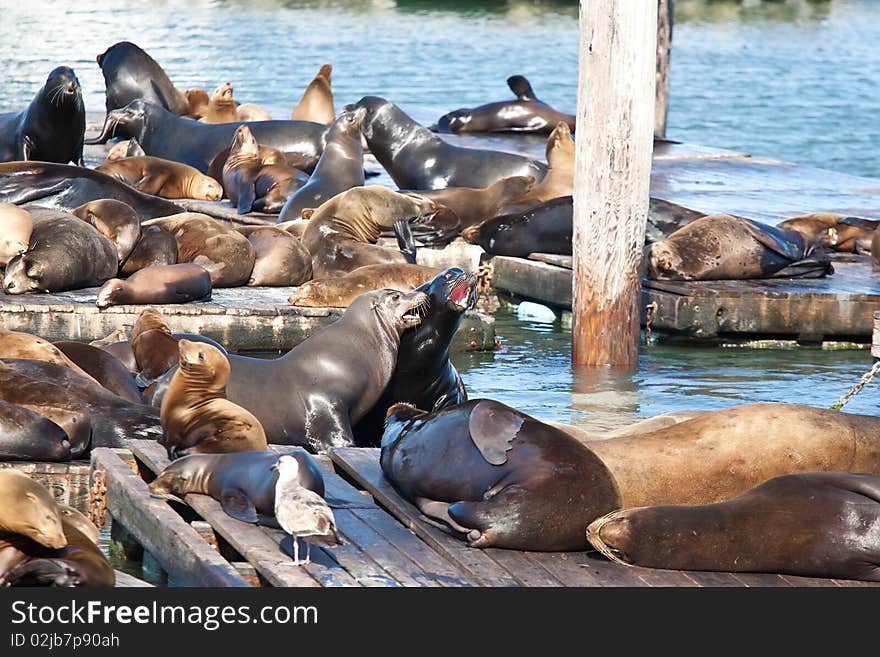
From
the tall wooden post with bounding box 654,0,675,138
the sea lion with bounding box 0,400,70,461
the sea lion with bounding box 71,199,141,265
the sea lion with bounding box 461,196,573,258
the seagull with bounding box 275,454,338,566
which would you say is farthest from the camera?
the tall wooden post with bounding box 654,0,675,138

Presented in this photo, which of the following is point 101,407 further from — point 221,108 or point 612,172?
point 221,108

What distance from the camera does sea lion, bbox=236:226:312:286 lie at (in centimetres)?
862

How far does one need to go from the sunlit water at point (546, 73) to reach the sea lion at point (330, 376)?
115cm

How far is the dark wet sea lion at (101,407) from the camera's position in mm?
5523

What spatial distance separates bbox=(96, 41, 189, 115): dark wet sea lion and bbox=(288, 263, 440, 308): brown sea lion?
6.15 m

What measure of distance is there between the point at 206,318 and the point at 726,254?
294cm

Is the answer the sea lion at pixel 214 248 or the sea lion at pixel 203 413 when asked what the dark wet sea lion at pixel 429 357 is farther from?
the sea lion at pixel 214 248

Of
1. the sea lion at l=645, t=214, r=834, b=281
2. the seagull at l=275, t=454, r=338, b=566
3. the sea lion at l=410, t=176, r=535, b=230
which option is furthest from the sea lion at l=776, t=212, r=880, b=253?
the seagull at l=275, t=454, r=338, b=566

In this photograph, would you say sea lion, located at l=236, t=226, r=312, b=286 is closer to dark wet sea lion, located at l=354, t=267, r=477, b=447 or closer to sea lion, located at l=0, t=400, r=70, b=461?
dark wet sea lion, located at l=354, t=267, r=477, b=447

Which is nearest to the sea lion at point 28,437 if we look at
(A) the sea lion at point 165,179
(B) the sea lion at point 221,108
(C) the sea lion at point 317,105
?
(A) the sea lion at point 165,179
